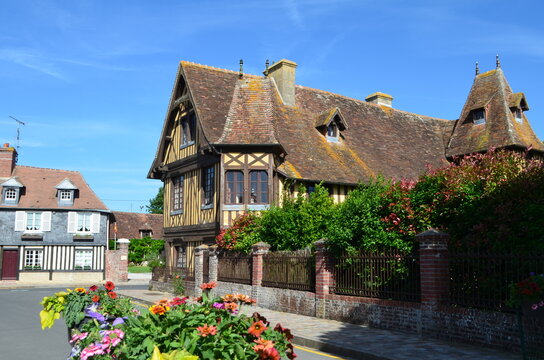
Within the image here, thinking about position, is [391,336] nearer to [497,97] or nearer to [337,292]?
[337,292]

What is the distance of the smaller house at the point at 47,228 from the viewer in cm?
3516

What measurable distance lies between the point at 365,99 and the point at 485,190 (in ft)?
72.1

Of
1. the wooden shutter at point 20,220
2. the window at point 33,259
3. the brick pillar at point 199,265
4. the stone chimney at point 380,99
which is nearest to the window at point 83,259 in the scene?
the window at point 33,259

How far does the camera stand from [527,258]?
8188 millimetres

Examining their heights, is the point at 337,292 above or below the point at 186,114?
below

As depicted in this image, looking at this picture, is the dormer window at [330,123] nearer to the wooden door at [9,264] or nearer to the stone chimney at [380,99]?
the stone chimney at [380,99]

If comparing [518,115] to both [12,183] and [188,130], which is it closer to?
[188,130]

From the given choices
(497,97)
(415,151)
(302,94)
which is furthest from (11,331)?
(497,97)

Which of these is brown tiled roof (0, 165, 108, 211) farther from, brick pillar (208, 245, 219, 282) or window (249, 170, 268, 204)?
brick pillar (208, 245, 219, 282)

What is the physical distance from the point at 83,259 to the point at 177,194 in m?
16.4

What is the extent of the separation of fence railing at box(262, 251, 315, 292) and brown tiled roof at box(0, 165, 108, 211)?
25285 mm

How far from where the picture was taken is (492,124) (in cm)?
2531

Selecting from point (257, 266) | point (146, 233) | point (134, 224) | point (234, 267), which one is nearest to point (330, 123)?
point (234, 267)

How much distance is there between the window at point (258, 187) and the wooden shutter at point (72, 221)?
2144cm
